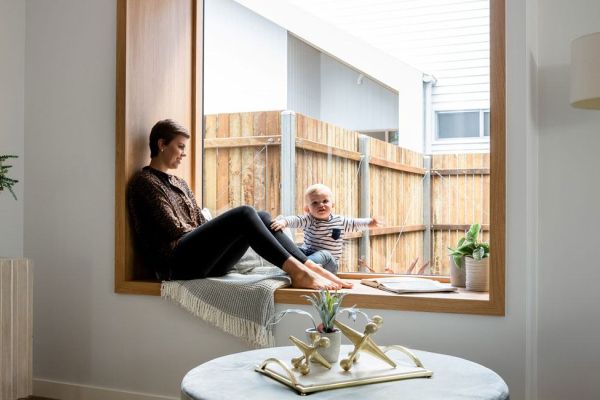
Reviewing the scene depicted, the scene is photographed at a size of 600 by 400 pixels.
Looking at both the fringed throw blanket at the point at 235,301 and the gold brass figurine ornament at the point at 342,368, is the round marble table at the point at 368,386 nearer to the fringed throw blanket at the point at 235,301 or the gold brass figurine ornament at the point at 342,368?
the gold brass figurine ornament at the point at 342,368

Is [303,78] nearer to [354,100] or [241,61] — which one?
[354,100]

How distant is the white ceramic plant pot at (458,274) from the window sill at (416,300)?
0.09 m

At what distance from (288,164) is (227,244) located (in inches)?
24.9

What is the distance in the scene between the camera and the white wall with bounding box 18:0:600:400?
8.48 ft

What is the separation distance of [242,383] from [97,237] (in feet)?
5.77

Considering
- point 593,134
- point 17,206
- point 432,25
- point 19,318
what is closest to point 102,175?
point 17,206

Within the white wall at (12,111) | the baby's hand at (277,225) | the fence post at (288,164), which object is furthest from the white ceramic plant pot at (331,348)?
the white wall at (12,111)

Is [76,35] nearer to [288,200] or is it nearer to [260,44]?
[260,44]

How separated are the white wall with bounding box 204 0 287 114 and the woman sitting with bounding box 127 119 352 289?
464 millimetres

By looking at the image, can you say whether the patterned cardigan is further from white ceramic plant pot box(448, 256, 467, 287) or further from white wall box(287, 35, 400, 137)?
white ceramic plant pot box(448, 256, 467, 287)

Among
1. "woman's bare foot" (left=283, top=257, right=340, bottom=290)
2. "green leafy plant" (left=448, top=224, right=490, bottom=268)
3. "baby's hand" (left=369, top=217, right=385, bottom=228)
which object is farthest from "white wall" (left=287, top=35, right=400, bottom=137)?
"woman's bare foot" (left=283, top=257, right=340, bottom=290)

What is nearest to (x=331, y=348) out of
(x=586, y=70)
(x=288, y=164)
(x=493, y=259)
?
(x=493, y=259)

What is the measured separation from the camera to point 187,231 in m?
3.17

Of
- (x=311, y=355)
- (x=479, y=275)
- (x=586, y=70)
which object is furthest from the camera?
(x=479, y=275)
